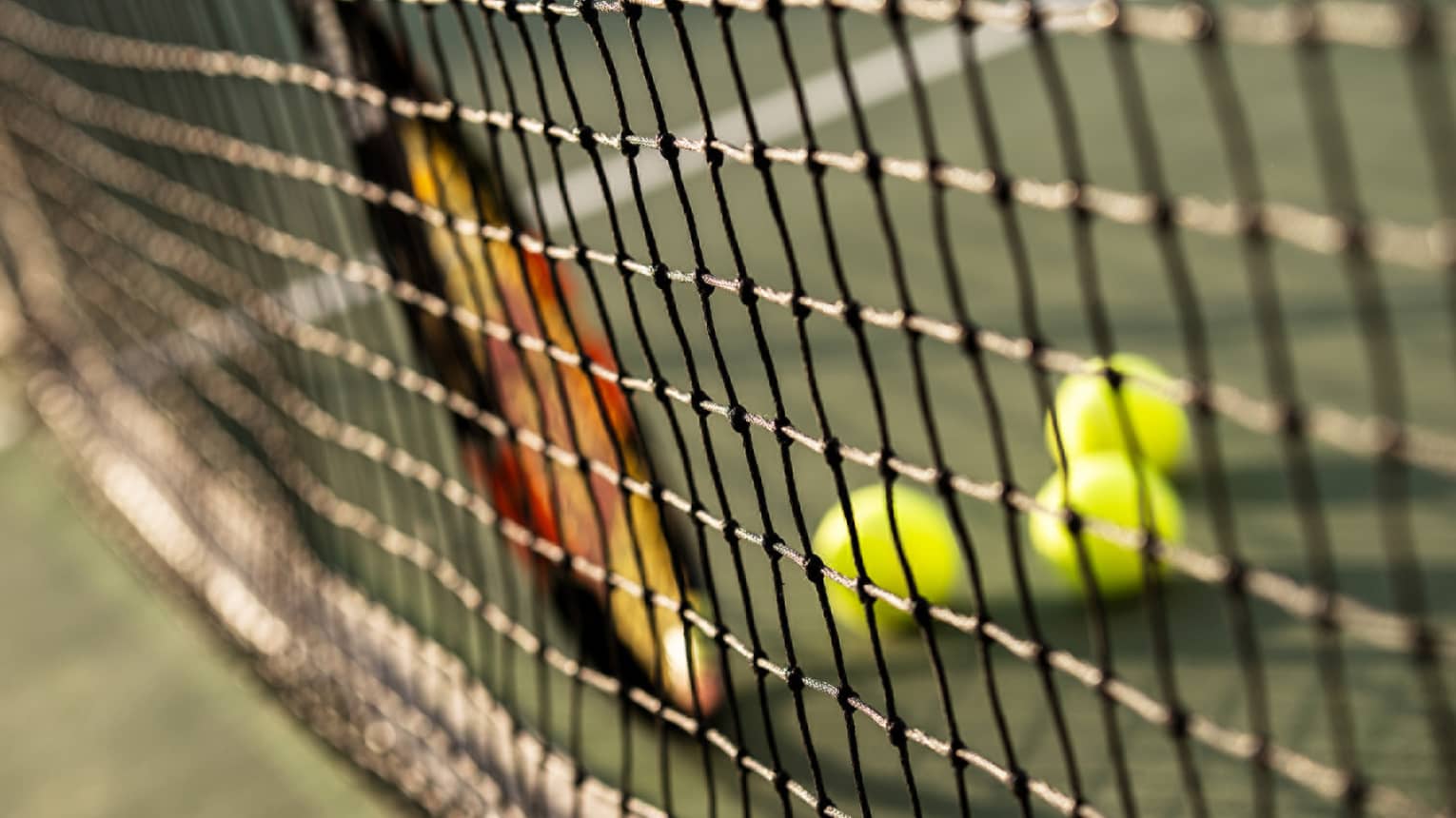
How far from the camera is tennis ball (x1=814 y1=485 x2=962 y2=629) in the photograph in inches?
59.6

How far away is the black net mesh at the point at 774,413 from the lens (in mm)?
731

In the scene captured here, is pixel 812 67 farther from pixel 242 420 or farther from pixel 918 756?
pixel 918 756

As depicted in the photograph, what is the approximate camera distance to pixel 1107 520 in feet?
5.06

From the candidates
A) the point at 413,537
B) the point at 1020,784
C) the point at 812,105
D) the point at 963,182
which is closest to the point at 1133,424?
the point at 413,537

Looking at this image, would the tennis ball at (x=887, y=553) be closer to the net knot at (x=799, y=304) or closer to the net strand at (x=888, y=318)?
the net strand at (x=888, y=318)

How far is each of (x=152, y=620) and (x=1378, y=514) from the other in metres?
1.34

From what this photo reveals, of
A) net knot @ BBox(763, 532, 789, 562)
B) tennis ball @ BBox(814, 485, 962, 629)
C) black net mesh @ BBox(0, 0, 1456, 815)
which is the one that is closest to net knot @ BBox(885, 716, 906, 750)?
black net mesh @ BBox(0, 0, 1456, 815)

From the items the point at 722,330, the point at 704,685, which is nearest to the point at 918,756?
the point at 704,685

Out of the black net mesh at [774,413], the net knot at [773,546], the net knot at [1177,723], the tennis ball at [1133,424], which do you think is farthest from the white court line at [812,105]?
the net knot at [1177,723]

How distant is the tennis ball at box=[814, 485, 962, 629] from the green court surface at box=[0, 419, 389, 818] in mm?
477

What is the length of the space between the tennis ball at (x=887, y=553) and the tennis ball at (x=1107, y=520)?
0.10 meters

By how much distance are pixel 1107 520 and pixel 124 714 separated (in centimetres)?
103

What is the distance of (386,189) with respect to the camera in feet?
4.64

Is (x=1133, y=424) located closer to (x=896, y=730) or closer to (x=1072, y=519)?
(x=896, y=730)
